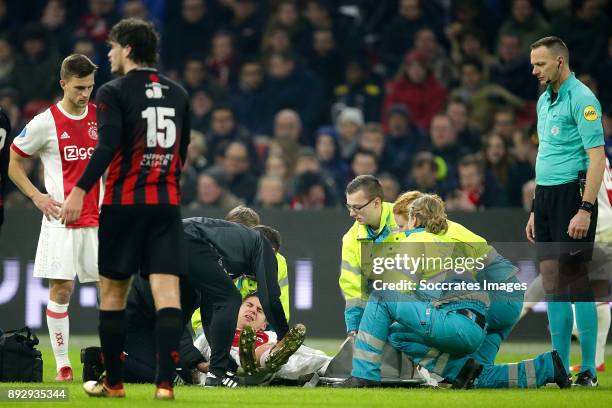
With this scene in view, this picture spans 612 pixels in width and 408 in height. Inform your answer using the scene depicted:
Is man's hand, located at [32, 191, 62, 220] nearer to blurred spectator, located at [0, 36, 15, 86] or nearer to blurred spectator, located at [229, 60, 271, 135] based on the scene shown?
blurred spectator, located at [229, 60, 271, 135]

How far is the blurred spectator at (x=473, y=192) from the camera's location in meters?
14.7

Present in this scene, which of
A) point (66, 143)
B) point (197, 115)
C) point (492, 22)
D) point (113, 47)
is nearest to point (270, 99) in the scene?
point (197, 115)

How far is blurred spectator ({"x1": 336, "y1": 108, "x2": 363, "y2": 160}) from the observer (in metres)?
16.3

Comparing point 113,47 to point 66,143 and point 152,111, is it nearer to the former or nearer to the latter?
point 152,111

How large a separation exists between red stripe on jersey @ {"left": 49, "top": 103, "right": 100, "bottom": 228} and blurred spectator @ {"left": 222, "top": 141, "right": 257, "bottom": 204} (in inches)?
248

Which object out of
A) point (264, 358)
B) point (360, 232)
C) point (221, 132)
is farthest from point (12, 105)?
point (264, 358)

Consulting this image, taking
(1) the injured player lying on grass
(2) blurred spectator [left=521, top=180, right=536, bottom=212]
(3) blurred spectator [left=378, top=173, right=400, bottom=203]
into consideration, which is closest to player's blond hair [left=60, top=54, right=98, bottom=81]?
(1) the injured player lying on grass

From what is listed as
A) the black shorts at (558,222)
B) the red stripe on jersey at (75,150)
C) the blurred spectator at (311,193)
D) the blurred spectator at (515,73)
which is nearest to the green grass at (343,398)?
the black shorts at (558,222)

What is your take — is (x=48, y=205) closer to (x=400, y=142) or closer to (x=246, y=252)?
(x=246, y=252)

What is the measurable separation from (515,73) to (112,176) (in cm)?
1063

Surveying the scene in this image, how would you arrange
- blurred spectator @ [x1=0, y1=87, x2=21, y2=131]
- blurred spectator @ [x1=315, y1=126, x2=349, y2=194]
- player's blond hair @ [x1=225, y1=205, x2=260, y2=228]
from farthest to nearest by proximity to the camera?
blurred spectator @ [x1=0, y1=87, x2=21, y2=131]
blurred spectator @ [x1=315, y1=126, x2=349, y2=194]
player's blond hair @ [x1=225, y1=205, x2=260, y2=228]

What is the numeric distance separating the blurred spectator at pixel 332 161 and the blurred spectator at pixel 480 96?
1.87m

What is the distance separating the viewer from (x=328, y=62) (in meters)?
17.6

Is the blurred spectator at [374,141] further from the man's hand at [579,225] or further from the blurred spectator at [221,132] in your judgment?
the man's hand at [579,225]
